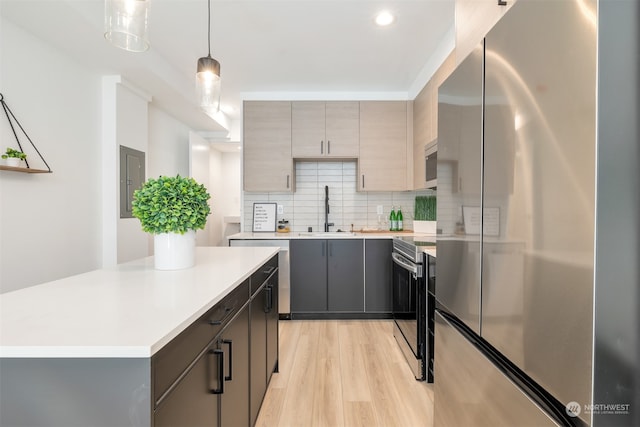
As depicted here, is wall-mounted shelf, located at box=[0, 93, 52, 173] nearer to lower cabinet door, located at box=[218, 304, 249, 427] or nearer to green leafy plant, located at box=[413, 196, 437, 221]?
lower cabinet door, located at box=[218, 304, 249, 427]

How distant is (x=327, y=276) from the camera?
3.35 m

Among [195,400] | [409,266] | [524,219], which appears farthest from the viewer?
[409,266]

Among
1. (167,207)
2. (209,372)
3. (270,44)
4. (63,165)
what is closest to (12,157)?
(63,165)

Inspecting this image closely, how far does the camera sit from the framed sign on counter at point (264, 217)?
12.6 ft

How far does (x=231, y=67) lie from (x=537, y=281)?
330 cm

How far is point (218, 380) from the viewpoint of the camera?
105 cm

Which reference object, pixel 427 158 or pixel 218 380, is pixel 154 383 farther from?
pixel 427 158

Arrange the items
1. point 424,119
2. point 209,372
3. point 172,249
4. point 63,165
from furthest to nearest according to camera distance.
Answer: point 424,119, point 63,165, point 172,249, point 209,372

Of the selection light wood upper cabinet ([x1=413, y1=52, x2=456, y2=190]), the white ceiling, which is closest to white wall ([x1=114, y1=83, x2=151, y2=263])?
the white ceiling

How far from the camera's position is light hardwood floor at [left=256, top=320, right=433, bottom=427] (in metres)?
1.76

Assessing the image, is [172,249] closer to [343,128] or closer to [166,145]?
[343,128]

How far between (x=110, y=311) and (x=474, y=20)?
162cm

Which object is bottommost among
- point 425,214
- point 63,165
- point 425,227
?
point 425,227

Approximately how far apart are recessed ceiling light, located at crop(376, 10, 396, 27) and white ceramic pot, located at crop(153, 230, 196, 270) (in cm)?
211
